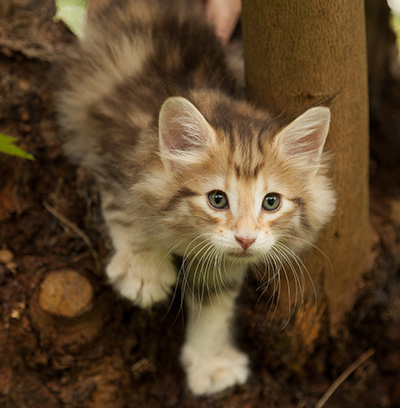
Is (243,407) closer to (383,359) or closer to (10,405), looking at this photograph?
(383,359)

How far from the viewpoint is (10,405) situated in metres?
1.82

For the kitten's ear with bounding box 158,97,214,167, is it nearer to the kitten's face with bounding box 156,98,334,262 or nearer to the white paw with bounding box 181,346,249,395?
the kitten's face with bounding box 156,98,334,262

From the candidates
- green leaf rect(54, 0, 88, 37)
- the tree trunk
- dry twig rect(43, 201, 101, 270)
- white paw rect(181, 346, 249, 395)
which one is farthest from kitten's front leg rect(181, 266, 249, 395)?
green leaf rect(54, 0, 88, 37)

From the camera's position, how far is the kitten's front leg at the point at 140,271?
6.26 feet

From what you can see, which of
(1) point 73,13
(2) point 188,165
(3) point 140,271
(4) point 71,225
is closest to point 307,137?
(2) point 188,165

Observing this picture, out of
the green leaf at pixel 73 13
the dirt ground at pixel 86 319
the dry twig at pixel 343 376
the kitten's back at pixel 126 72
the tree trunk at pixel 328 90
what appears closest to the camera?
the tree trunk at pixel 328 90

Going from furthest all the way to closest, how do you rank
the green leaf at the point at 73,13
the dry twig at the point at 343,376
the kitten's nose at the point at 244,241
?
the green leaf at the point at 73,13 → the dry twig at the point at 343,376 → the kitten's nose at the point at 244,241

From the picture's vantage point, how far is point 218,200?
1.60 metres

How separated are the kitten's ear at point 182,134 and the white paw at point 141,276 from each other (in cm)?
42

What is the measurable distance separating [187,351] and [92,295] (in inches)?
19.7

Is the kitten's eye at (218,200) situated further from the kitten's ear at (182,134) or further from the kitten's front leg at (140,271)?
the kitten's front leg at (140,271)

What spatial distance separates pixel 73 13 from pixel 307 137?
1868 millimetres

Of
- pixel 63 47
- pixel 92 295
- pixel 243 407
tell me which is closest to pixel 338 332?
pixel 243 407

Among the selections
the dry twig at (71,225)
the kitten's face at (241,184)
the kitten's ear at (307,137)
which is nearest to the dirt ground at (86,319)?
the dry twig at (71,225)
